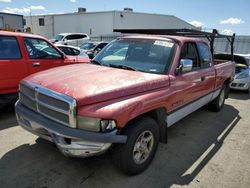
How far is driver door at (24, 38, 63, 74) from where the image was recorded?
5.32 meters

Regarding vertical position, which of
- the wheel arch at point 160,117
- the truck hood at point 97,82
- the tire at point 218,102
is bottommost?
the tire at point 218,102

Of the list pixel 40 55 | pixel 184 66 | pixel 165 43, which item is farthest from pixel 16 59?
pixel 184 66

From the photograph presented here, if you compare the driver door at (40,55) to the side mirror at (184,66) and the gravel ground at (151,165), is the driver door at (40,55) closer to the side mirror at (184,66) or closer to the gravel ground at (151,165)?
the gravel ground at (151,165)

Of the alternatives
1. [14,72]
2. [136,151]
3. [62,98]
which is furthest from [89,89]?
[14,72]

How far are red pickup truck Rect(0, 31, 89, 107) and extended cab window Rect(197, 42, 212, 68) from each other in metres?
3.61

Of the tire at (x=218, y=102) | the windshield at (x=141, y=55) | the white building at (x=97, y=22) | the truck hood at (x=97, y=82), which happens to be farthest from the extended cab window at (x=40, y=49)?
the white building at (x=97, y=22)

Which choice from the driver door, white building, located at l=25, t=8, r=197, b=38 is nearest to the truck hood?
the driver door

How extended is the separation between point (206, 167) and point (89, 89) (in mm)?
2168

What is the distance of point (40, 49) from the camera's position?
569 centimetres

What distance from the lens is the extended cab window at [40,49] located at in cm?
535

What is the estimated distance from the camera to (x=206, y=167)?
11.4 ft

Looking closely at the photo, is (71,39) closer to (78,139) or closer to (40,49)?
(40,49)

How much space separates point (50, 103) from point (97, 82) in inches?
24.3

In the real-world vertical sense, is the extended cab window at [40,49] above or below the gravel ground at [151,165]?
above
